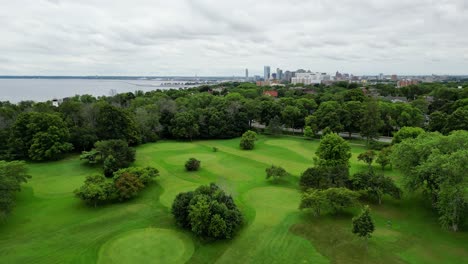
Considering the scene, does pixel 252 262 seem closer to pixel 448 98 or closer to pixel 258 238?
pixel 258 238

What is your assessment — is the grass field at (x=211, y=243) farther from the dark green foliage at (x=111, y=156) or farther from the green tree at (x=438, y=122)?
the green tree at (x=438, y=122)

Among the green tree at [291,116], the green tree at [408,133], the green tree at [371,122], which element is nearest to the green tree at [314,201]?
the green tree at [408,133]

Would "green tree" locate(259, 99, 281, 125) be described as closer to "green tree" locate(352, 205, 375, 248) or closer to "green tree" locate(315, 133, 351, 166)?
"green tree" locate(315, 133, 351, 166)

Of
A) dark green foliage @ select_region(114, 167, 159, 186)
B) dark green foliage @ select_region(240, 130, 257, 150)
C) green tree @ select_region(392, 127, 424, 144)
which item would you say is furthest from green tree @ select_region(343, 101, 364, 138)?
dark green foliage @ select_region(114, 167, 159, 186)

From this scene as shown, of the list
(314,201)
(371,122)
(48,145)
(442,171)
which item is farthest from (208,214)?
(371,122)

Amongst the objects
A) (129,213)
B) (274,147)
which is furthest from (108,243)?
(274,147)

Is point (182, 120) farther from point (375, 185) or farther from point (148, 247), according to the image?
point (375, 185)
